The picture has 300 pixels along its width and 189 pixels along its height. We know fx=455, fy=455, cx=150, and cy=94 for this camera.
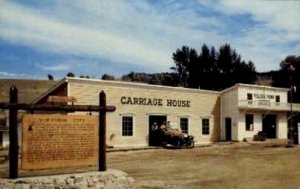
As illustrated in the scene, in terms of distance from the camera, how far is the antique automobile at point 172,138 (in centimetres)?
3266

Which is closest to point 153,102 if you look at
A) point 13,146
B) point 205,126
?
point 205,126

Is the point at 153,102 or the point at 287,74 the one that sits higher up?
the point at 287,74

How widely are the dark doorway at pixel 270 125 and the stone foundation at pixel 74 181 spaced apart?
114ft

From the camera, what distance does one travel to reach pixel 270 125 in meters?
45.1

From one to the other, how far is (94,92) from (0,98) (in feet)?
117

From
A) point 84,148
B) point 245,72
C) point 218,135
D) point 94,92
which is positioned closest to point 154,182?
point 84,148

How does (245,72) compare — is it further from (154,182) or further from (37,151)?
(37,151)

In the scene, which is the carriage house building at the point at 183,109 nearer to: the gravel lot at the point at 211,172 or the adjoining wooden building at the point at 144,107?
the adjoining wooden building at the point at 144,107

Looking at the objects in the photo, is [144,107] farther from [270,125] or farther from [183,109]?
[270,125]

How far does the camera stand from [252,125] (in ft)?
139

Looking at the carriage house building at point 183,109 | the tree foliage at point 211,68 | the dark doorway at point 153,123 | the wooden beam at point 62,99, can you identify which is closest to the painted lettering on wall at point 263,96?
the carriage house building at point 183,109

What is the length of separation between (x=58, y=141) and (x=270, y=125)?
120 feet

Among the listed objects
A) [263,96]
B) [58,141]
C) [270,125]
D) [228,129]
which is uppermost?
[263,96]

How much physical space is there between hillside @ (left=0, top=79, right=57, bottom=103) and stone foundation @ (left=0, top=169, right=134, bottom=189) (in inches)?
2169
